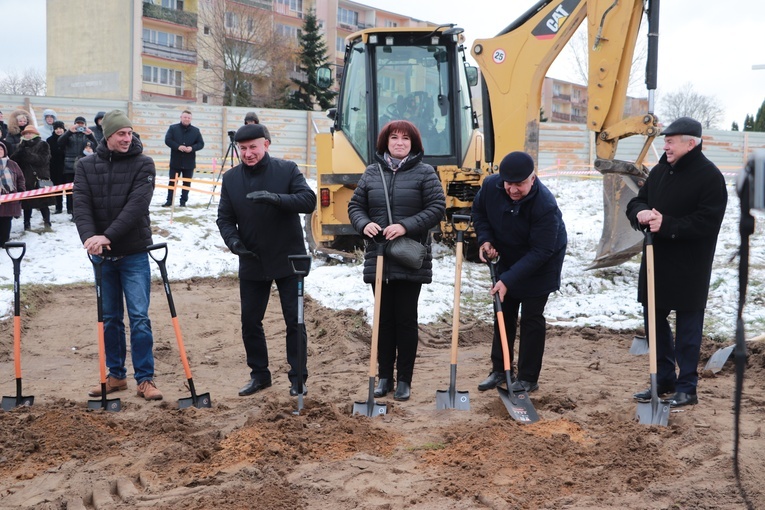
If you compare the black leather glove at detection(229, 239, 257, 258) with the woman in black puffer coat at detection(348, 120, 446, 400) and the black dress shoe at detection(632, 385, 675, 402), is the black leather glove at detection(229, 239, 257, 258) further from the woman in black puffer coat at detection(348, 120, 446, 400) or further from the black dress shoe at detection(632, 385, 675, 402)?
the black dress shoe at detection(632, 385, 675, 402)

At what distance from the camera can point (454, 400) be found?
566 centimetres

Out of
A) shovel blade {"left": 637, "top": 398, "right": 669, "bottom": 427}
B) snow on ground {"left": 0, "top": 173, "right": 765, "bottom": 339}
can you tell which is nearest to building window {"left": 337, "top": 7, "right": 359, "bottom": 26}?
snow on ground {"left": 0, "top": 173, "right": 765, "bottom": 339}

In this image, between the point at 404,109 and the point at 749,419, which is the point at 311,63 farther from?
the point at 749,419

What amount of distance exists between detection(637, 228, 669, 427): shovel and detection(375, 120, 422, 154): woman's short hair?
1737mm

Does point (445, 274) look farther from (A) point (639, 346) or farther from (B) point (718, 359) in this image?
(B) point (718, 359)

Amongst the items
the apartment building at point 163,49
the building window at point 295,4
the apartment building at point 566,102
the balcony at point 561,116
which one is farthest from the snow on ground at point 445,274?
the balcony at point 561,116

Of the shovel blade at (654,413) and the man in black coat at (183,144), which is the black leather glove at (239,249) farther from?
the man in black coat at (183,144)

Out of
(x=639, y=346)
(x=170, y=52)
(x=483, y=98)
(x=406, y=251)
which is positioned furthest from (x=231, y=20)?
(x=406, y=251)

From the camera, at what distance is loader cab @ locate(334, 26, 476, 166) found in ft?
34.7

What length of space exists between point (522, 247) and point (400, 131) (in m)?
1.25

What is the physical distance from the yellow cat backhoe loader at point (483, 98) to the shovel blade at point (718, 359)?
2.45 meters

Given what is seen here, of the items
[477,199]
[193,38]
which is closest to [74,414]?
[477,199]

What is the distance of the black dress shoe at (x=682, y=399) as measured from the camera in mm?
5675

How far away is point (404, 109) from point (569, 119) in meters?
69.1
